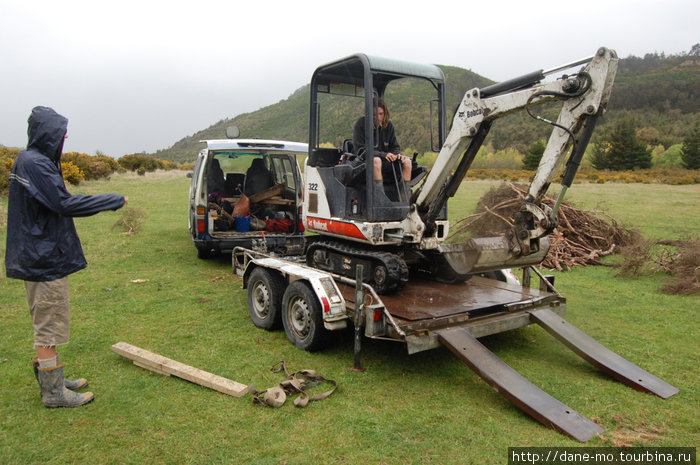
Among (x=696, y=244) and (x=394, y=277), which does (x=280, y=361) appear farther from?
(x=696, y=244)

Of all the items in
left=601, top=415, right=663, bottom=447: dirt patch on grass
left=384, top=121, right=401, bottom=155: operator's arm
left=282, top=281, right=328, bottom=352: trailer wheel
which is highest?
left=384, top=121, right=401, bottom=155: operator's arm

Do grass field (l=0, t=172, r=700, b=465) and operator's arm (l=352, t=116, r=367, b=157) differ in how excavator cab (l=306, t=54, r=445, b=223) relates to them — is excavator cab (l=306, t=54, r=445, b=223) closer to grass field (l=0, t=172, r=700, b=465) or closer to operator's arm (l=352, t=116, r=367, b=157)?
operator's arm (l=352, t=116, r=367, b=157)

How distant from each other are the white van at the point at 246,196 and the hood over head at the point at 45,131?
4.14 m

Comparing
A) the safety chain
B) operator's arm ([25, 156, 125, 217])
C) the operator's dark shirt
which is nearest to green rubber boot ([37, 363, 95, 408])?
operator's arm ([25, 156, 125, 217])

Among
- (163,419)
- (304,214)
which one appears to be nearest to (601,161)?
(304,214)

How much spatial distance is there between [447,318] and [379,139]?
2471 mm

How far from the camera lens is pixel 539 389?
13.9ft

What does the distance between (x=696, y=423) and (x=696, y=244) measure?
6.11m

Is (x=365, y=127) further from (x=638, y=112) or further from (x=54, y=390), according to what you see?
(x=638, y=112)

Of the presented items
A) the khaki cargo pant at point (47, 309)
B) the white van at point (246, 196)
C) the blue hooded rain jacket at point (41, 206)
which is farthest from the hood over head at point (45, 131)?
the white van at point (246, 196)

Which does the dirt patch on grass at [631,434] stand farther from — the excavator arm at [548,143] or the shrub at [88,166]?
the shrub at [88,166]

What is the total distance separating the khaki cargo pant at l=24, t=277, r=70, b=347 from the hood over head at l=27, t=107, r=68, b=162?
1.08m

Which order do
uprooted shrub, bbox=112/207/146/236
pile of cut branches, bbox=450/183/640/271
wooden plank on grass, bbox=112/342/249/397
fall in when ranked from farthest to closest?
uprooted shrub, bbox=112/207/146/236 → pile of cut branches, bbox=450/183/640/271 → wooden plank on grass, bbox=112/342/249/397

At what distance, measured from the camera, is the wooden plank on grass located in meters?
4.47
